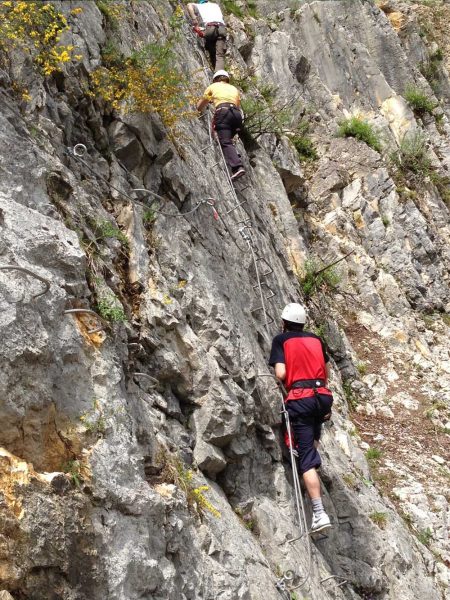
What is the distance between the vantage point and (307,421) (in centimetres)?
560

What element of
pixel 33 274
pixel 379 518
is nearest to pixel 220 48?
pixel 379 518

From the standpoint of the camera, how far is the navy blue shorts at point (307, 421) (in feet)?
18.2

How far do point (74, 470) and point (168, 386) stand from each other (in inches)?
63.6

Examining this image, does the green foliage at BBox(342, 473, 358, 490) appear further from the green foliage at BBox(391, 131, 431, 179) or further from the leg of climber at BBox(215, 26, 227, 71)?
the green foliage at BBox(391, 131, 431, 179)

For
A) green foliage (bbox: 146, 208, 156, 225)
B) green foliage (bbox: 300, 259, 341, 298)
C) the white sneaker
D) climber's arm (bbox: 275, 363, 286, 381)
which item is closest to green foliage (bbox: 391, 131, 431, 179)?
green foliage (bbox: 300, 259, 341, 298)

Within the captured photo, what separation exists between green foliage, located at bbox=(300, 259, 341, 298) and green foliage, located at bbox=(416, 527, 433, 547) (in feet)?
14.5

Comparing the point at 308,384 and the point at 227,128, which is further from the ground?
the point at 227,128

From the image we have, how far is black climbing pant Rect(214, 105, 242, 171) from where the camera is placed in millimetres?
8508

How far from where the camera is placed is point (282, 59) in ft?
54.6

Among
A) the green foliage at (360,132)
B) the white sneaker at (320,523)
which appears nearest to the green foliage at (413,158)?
the green foliage at (360,132)

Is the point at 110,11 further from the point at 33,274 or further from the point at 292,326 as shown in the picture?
the point at 33,274

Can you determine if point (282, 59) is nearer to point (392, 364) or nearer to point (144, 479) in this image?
point (392, 364)

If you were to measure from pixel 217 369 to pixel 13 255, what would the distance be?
85.6 inches

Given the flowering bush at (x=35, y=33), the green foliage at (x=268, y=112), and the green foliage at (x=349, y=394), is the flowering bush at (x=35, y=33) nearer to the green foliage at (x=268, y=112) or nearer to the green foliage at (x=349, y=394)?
the green foliage at (x=268, y=112)
